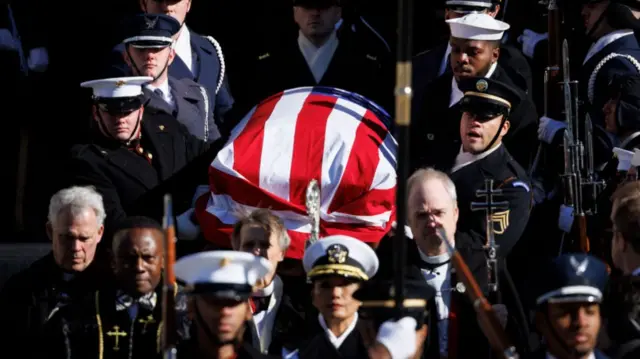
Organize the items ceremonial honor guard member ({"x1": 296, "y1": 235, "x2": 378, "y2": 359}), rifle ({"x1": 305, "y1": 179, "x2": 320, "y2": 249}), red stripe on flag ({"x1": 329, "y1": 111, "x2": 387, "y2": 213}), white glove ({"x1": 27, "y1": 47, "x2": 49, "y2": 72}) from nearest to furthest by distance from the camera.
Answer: ceremonial honor guard member ({"x1": 296, "y1": 235, "x2": 378, "y2": 359}) → rifle ({"x1": 305, "y1": 179, "x2": 320, "y2": 249}) → red stripe on flag ({"x1": 329, "y1": 111, "x2": 387, "y2": 213}) → white glove ({"x1": 27, "y1": 47, "x2": 49, "y2": 72})

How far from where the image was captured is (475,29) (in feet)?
36.1

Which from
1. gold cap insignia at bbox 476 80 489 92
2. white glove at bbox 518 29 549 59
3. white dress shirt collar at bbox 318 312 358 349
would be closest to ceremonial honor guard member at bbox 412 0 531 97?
white glove at bbox 518 29 549 59

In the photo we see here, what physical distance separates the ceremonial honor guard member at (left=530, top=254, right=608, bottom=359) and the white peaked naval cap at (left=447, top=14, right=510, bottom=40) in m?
2.28

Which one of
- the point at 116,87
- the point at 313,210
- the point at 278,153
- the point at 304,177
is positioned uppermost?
the point at 116,87

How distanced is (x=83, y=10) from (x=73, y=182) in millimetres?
3004

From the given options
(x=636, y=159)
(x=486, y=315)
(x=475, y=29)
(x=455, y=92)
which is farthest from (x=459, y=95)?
(x=486, y=315)

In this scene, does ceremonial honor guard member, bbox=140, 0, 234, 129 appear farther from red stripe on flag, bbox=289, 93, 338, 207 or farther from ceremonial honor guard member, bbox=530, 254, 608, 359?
ceremonial honor guard member, bbox=530, 254, 608, 359

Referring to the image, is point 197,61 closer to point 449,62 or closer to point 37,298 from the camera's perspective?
point 449,62

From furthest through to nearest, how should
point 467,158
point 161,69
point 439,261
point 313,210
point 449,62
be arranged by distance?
point 449,62 < point 161,69 < point 467,158 < point 313,210 < point 439,261

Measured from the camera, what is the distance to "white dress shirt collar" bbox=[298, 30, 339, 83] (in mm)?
11695

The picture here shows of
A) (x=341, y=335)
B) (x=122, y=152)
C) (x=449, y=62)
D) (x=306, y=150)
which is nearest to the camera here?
(x=341, y=335)

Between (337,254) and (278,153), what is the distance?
1.12m

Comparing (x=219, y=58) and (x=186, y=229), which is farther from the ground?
(x=219, y=58)

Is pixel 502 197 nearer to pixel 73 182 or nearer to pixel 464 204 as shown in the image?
pixel 464 204
